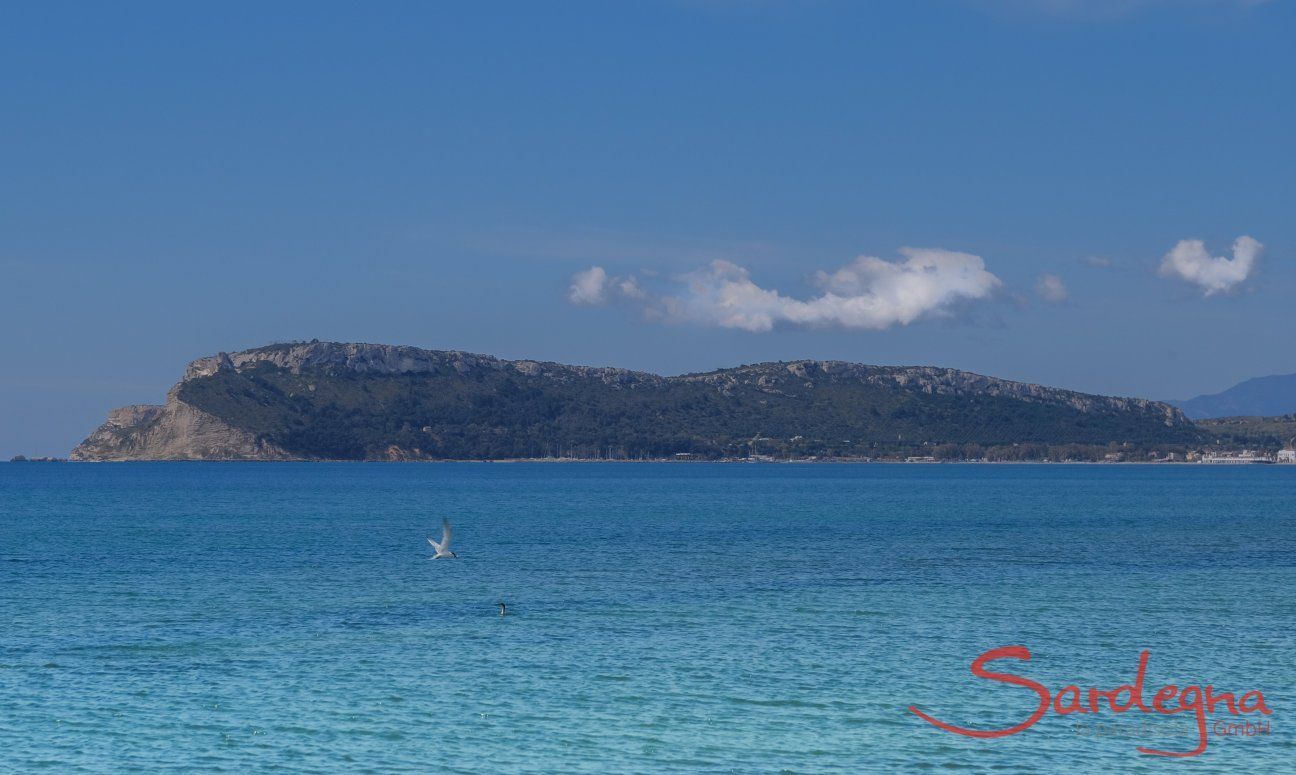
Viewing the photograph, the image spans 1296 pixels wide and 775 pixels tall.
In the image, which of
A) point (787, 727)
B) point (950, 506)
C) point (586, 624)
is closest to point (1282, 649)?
point (787, 727)

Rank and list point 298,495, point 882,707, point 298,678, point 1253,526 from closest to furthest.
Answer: point 882,707 < point 298,678 < point 1253,526 < point 298,495

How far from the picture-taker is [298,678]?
30.7 m

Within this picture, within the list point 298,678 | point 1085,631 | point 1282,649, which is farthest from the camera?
point 1085,631

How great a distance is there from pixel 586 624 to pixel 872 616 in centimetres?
837

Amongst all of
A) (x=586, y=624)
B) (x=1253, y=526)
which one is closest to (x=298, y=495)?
(x=1253, y=526)

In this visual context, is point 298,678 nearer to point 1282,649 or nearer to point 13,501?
point 1282,649

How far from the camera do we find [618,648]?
34562mm

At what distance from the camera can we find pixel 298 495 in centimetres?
14362

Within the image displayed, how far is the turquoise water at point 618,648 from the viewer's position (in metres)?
24.9

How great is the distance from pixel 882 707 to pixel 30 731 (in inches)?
641

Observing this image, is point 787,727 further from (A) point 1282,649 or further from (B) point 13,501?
(B) point 13,501

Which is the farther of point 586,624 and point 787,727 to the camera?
point 586,624

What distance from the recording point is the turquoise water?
81.6 ft

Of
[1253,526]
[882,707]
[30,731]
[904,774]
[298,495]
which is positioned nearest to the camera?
[904,774]
